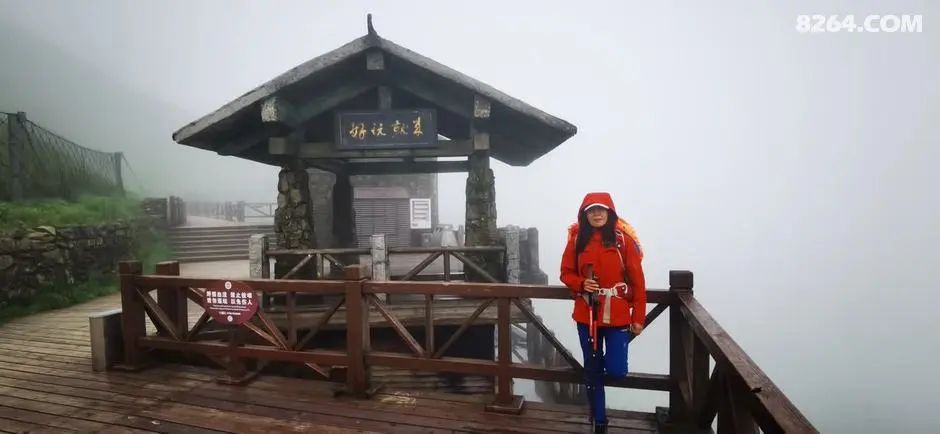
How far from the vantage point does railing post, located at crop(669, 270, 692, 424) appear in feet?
11.8

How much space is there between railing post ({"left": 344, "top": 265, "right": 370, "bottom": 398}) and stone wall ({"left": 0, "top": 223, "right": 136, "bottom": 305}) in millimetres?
8728

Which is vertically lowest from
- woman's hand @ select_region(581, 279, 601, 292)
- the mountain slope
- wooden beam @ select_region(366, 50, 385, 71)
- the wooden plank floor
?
the wooden plank floor

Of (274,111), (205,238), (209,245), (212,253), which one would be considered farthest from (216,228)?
(274,111)

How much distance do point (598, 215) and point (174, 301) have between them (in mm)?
5558

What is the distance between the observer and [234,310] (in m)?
4.55

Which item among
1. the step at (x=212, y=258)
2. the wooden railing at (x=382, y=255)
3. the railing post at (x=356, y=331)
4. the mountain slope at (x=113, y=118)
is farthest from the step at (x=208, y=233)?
the railing post at (x=356, y=331)

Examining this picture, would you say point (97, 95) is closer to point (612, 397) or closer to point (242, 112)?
point (242, 112)

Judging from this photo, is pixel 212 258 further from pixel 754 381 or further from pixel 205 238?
pixel 754 381

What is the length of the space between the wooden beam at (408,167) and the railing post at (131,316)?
5510 mm

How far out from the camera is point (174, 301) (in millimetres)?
5465

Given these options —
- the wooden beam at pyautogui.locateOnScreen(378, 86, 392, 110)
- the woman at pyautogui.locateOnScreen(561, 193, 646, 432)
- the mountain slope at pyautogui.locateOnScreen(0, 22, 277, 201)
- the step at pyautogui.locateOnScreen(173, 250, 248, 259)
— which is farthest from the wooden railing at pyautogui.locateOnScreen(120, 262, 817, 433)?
the mountain slope at pyautogui.locateOnScreen(0, 22, 277, 201)

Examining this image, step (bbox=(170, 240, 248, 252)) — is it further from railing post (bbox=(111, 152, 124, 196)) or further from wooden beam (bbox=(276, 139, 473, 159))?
wooden beam (bbox=(276, 139, 473, 159))

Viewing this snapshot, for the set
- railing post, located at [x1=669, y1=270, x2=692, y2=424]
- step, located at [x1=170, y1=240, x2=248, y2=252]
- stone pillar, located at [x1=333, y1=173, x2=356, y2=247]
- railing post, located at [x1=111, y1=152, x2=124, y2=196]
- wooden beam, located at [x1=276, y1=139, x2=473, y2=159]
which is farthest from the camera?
railing post, located at [x1=111, y1=152, x2=124, y2=196]

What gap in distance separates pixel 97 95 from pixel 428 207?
59763 millimetres
